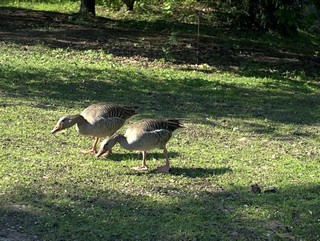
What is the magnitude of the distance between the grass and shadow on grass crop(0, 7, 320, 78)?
2058mm

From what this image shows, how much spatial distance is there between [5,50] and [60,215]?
27.3 feet

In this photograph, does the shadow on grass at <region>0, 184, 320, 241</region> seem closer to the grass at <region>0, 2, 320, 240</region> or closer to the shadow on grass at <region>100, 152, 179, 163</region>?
the grass at <region>0, 2, 320, 240</region>

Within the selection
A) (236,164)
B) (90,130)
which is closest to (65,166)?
(90,130)

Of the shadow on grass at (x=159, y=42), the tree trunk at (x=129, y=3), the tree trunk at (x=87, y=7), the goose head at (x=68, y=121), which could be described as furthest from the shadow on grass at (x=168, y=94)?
the tree trunk at (x=129, y=3)

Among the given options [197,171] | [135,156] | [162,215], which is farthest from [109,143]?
[162,215]

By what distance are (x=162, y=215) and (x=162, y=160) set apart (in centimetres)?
157

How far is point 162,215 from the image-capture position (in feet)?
17.5

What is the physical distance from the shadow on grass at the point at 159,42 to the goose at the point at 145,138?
715 cm

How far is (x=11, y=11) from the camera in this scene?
1933 centimetres

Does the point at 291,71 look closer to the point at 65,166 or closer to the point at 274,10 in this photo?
the point at 274,10

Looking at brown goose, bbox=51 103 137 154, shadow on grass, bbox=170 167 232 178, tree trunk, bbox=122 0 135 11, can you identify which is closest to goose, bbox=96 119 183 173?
shadow on grass, bbox=170 167 232 178

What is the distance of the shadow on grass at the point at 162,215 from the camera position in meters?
4.98

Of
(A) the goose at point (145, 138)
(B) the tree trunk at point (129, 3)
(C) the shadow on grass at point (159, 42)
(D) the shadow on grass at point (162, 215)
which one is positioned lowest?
(C) the shadow on grass at point (159, 42)

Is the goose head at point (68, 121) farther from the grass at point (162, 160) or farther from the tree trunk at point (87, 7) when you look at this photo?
the tree trunk at point (87, 7)
